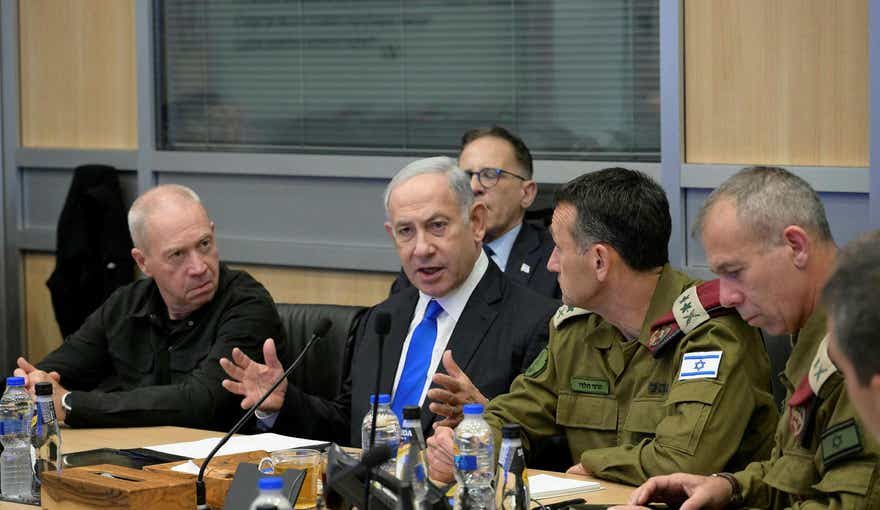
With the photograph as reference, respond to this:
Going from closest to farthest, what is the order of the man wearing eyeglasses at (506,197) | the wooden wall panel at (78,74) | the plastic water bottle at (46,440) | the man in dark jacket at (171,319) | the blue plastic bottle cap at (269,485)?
the blue plastic bottle cap at (269,485)
the plastic water bottle at (46,440)
the man in dark jacket at (171,319)
the man wearing eyeglasses at (506,197)
the wooden wall panel at (78,74)

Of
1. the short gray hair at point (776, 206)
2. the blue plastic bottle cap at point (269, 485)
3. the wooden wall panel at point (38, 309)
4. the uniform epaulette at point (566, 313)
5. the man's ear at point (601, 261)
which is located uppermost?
the short gray hair at point (776, 206)

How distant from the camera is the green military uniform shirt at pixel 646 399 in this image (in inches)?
113

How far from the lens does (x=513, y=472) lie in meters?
2.53

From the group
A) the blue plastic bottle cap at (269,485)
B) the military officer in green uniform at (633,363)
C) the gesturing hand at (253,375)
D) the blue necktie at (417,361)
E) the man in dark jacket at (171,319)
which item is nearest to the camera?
the blue plastic bottle cap at (269,485)

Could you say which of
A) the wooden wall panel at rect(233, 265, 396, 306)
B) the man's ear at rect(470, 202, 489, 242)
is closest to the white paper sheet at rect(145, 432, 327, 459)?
the man's ear at rect(470, 202, 489, 242)

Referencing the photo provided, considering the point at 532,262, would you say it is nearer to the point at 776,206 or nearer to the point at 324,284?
the point at 324,284

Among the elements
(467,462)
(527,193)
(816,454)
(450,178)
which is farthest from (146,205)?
(816,454)

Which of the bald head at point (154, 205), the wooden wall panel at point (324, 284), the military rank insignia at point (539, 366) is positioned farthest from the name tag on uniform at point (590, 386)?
the wooden wall panel at point (324, 284)

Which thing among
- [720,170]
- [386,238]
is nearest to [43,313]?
[386,238]

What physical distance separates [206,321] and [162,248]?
28cm

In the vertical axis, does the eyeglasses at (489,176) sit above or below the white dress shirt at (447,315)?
above

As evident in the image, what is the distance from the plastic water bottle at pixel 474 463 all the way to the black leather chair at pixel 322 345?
4.85 ft

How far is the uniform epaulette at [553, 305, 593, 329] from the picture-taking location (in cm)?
335

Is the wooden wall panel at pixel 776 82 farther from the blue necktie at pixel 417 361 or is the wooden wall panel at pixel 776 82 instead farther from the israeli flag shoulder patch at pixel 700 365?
the israeli flag shoulder patch at pixel 700 365
